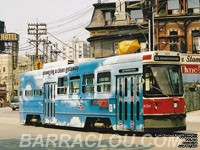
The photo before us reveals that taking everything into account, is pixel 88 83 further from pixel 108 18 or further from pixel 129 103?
pixel 108 18

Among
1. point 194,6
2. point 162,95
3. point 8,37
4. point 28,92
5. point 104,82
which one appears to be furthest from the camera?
point 8,37

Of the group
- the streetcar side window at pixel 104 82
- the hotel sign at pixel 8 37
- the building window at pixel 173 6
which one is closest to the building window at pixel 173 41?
the building window at pixel 173 6

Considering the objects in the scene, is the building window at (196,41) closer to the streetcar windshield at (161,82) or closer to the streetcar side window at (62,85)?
the streetcar side window at (62,85)

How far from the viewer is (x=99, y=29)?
1889 inches

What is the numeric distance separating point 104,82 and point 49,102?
5.04m

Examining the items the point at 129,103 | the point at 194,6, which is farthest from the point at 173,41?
the point at 129,103

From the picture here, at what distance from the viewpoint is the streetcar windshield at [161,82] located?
1391 cm

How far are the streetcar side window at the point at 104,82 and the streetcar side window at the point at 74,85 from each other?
161 cm

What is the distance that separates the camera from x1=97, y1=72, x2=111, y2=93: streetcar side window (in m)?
15.4

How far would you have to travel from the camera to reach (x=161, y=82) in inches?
552

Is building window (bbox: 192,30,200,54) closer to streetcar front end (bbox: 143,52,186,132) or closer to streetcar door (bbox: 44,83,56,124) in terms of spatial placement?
streetcar door (bbox: 44,83,56,124)

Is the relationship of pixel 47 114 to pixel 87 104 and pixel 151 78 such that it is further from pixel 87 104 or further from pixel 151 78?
pixel 151 78

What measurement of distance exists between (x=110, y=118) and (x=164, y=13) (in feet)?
95.1

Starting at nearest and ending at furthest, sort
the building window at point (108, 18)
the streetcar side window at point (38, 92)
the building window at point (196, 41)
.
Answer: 1. the streetcar side window at point (38, 92)
2. the building window at point (196, 41)
3. the building window at point (108, 18)
